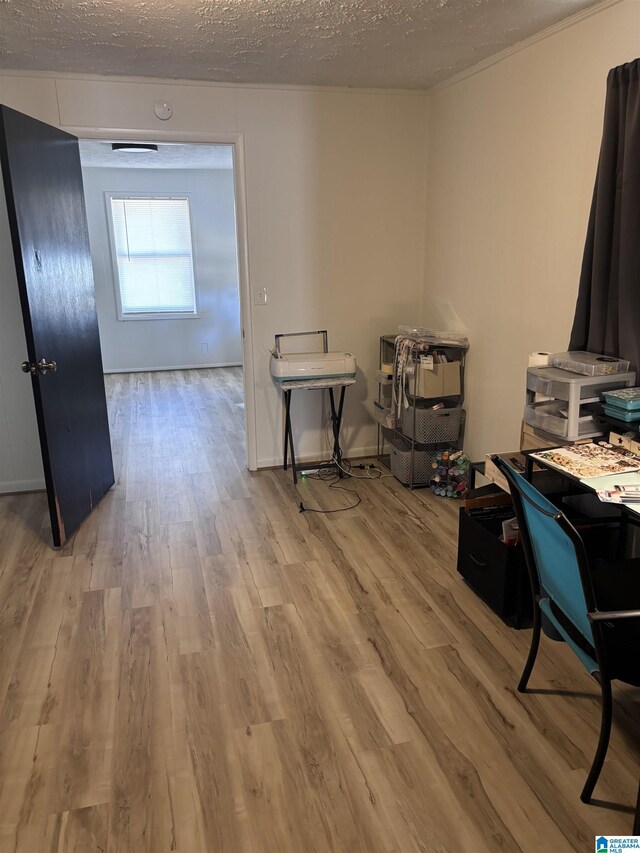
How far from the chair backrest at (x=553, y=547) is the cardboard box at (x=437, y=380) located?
73.2 inches

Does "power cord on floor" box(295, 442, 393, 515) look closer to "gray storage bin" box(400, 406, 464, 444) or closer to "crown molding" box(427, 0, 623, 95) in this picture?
"gray storage bin" box(400, 406, 464, 444)

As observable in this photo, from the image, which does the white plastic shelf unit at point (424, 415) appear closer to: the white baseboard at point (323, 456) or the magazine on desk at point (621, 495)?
the white baseboard at point (323, 456)

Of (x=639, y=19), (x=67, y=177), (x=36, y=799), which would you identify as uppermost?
(x=639, y=19)

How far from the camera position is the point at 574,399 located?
2.36m

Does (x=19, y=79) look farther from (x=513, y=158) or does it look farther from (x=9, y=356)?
(x=513, y=158)

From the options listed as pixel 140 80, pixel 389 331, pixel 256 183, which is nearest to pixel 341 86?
pixel 256 183

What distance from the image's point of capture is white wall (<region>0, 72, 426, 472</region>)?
143 inches

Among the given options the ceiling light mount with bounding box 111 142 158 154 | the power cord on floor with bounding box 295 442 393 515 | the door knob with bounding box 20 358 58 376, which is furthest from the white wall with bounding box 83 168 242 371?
the door knob with bounding box 20 358 58 376

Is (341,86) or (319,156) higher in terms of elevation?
(341,86)

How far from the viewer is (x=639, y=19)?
2309 millimetres

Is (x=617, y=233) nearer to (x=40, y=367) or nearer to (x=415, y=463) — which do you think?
(x=415, y=463)

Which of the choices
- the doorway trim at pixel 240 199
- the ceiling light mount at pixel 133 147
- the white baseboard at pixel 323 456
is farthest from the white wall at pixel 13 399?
the ceiling light mount at pixel 133 147

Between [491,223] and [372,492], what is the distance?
5.71 ft

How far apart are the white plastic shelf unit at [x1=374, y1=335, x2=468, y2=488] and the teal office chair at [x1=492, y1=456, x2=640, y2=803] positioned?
1.88 metres
